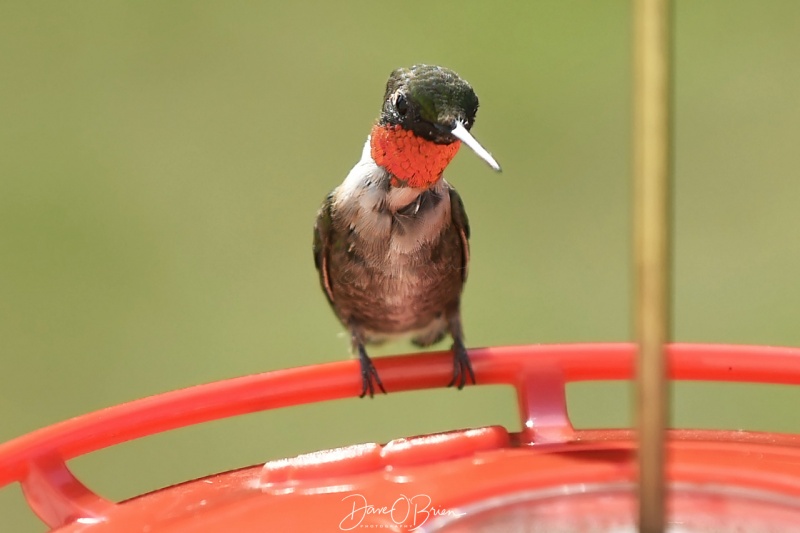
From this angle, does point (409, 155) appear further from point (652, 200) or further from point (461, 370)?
point (652, 200)

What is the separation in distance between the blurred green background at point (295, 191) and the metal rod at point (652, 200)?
7.05 ft

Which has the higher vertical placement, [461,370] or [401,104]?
[401,104]

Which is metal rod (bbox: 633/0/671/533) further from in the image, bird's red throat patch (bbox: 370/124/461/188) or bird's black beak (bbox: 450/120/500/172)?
bird's red throat patch (bbox: 370/124/461/188)

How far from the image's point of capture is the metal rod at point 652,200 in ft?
1.56

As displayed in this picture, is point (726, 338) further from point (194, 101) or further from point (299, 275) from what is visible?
point (194, 101)

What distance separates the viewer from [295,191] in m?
3.10

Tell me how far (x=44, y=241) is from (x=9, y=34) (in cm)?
70

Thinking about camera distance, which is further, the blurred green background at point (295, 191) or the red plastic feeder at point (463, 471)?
the blurred green background at point (295, 191)

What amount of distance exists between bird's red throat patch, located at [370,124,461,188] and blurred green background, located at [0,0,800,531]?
927mm

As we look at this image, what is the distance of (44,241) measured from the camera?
3107mm

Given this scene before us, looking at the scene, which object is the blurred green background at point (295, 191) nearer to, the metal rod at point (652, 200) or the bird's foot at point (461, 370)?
the bird's foot at point (461, 370)

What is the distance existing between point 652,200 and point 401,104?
110 cm

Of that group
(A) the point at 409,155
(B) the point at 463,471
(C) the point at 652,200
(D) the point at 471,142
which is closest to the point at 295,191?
(A) the point at 409,155

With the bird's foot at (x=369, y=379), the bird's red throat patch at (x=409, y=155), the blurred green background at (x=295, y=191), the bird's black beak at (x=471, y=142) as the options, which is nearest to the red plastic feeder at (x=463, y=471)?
the bird's foot at (x=369, y=379)
